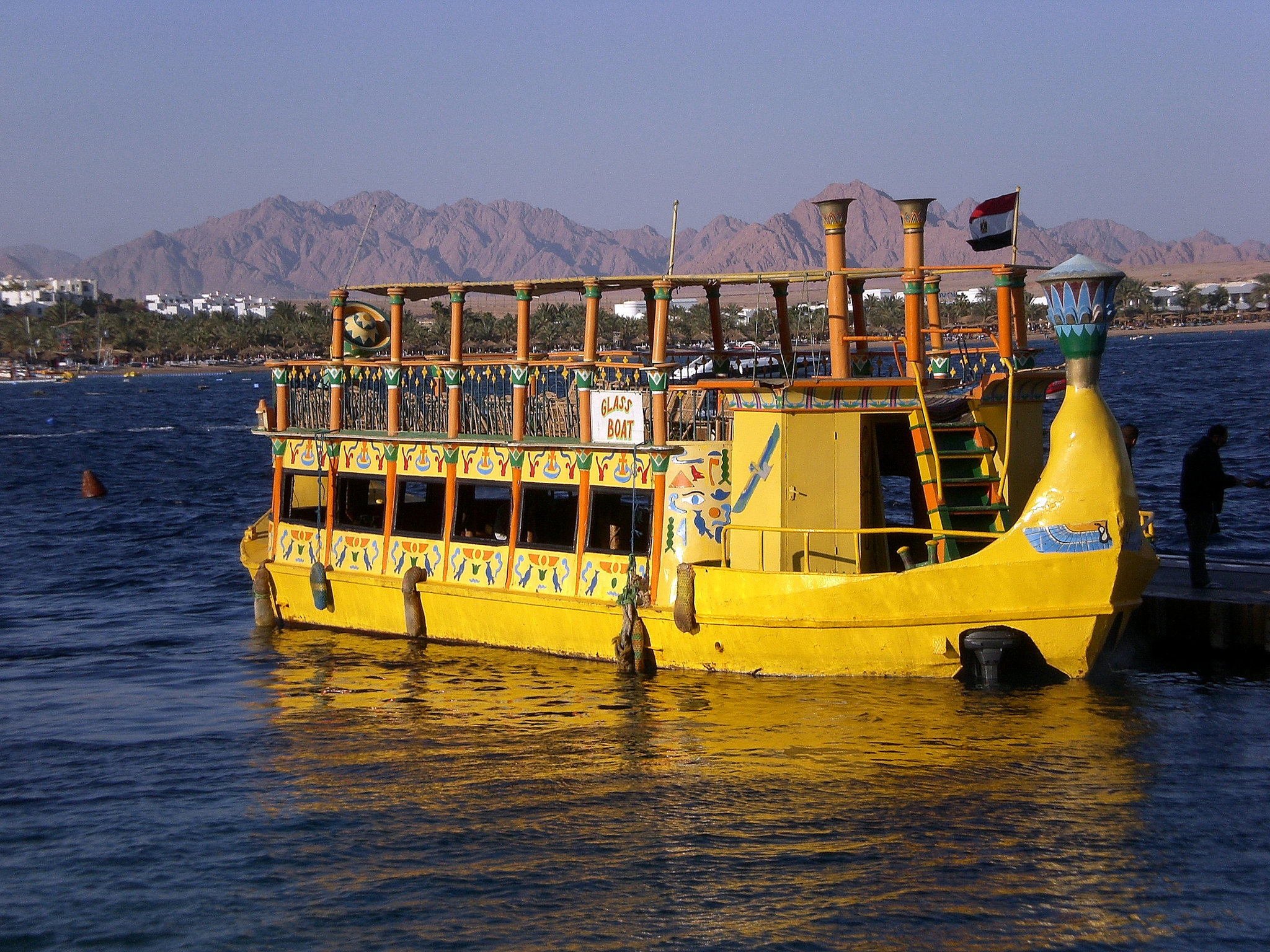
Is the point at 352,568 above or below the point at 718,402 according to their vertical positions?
below

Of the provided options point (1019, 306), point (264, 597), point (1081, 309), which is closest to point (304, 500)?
point (264, 597)

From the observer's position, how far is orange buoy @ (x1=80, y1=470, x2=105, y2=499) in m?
43.8

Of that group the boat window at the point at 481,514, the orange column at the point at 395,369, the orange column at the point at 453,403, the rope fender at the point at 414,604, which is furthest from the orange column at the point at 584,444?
the orange column at the point at 395,369

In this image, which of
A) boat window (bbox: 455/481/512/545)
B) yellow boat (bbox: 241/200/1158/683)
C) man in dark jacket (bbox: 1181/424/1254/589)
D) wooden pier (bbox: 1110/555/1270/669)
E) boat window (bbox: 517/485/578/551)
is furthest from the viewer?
boat window (bbox: 517/485/578/551)

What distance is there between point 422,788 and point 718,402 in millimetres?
6108

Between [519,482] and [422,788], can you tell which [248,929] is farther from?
[519,482]

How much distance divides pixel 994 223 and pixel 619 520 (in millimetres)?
6568

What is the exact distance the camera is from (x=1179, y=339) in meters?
182

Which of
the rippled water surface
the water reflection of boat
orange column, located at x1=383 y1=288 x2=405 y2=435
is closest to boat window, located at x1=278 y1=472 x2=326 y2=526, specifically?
orange column, located at x1=383 y1=288 x2=405 y2=435

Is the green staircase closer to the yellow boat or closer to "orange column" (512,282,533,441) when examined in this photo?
the yellow boat

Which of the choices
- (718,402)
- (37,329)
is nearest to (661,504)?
(718,402)

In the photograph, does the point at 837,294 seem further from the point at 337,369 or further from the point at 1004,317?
the point at 337,369

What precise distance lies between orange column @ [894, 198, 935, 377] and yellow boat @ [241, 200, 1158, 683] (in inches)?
1.6

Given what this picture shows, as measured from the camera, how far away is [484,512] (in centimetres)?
2089
